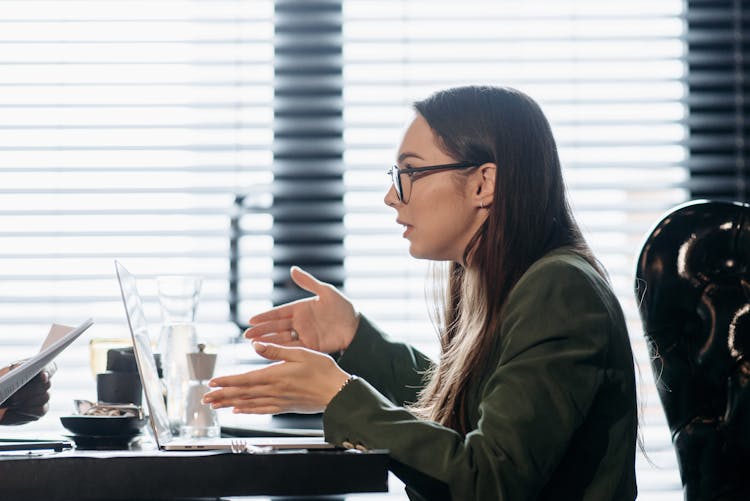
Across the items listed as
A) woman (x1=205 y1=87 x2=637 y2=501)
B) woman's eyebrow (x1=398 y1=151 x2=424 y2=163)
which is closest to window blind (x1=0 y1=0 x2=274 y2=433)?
woman (x1=205 y1=87 x2=637 y2=501)

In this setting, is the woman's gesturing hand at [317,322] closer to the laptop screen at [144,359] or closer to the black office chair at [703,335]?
the laptop screen at [144,359]

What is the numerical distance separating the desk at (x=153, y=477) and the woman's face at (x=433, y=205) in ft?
2.12

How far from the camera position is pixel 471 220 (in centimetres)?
152

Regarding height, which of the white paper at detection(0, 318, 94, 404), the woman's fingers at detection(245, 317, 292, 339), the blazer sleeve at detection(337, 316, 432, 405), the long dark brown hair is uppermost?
the long dark brown hair

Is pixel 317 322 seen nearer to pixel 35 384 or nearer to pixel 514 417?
pixel 35 384

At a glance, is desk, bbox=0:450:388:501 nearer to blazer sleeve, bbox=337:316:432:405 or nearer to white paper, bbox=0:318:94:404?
white paper, bbox=0:318:94:404

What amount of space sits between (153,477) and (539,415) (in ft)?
1.59

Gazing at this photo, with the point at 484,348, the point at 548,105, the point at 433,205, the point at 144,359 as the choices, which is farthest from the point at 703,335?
the point at 548,105

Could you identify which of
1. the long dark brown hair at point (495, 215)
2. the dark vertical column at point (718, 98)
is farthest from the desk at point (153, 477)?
the dark vertical column at point (718, 98)

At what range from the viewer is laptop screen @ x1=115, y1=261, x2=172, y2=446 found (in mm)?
1229

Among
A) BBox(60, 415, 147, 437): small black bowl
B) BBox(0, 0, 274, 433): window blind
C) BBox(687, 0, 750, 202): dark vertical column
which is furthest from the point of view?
BBox(687, 0, 750, 202): dark vertical column

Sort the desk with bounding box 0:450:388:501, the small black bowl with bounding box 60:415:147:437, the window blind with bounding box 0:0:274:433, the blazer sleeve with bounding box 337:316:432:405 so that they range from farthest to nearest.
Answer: the window blind with bounding box 0:0:274:433 < the blazer sleeve with bounding box 337:316:432:405 < the small black bowl with bounding box 60:415:147:437 < the desk with bounding box 0:450:388:501

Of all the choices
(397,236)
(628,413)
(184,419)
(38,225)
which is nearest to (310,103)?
(397,236)

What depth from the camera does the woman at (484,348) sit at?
1.14 metres
